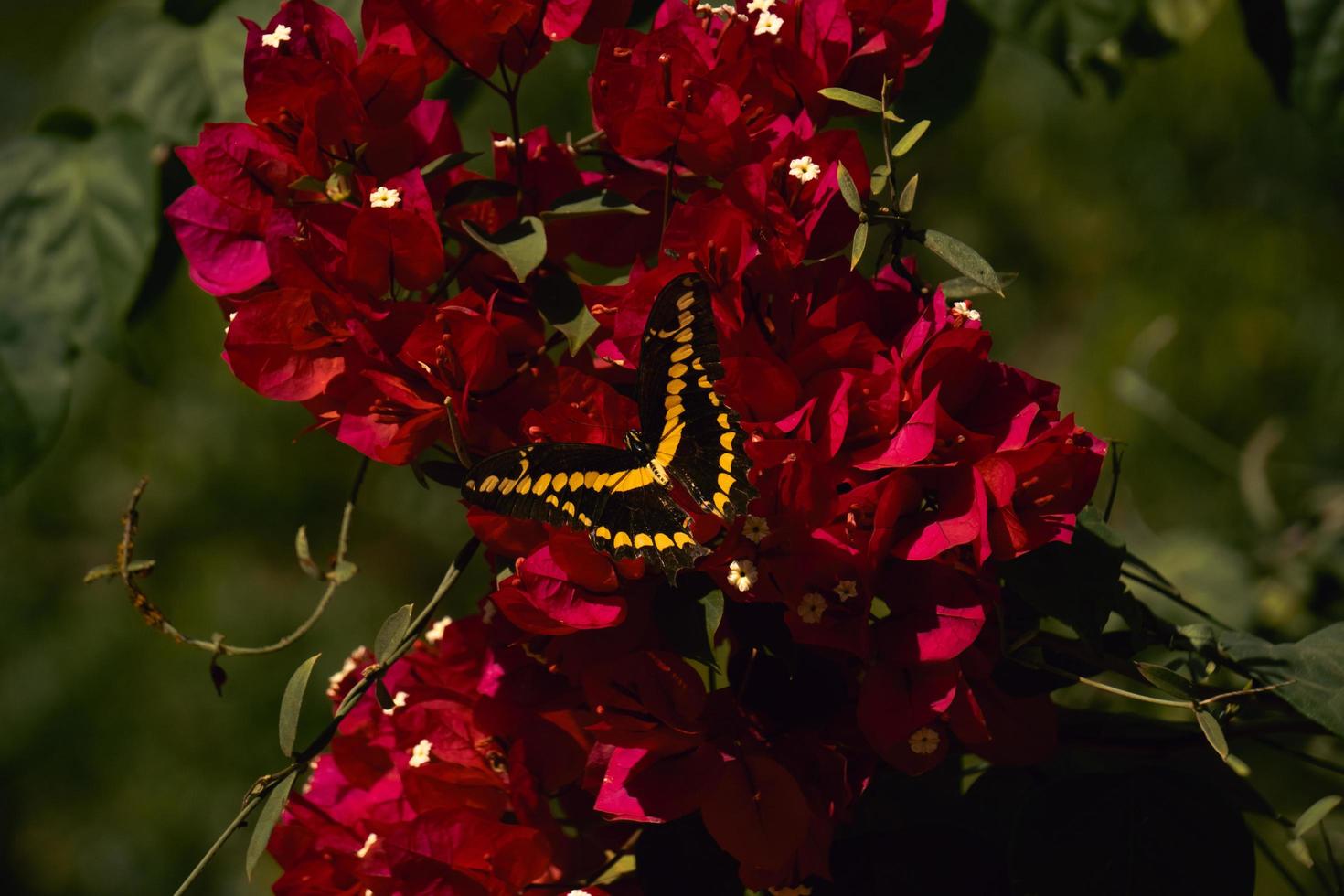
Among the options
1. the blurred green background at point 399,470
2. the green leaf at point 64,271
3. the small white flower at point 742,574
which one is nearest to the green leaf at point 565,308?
the small white flower at point 742,574

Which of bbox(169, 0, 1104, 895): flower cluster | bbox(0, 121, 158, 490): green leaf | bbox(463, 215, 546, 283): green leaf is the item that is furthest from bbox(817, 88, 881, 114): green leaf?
bbox(0, 121, 158, 490): green leaf

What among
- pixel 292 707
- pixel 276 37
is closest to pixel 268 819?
pixel 292 707

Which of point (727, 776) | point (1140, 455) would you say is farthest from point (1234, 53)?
point (727, 776)

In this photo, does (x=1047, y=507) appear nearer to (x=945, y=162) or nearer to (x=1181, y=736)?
(x=1181, y=736)

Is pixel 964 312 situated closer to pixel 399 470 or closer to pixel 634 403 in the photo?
pixel 634 403

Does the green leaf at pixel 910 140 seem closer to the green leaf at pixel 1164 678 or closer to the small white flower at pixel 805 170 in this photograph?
the small white flower at pixel 805 170

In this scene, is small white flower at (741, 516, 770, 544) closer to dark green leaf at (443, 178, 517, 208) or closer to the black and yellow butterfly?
the black and yellow butterfly
